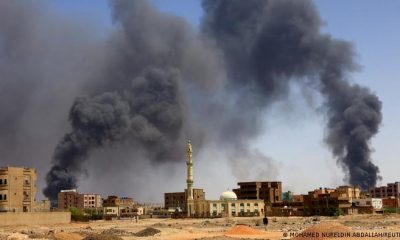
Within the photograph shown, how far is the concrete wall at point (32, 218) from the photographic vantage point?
83.4 metres

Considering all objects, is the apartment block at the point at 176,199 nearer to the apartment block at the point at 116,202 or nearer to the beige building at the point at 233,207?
the apartment block at the point at 116,202

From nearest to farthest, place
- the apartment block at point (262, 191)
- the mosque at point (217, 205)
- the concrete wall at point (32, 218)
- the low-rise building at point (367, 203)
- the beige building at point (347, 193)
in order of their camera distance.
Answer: the concrete wall at point (32, 218), the mosque at point (217, 205), the low-rise building at point (367, 203), the beige building at point (347, 193), the apartment block at point (262, 191)

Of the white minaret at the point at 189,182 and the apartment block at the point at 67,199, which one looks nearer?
the white minaret at the point at 189,182

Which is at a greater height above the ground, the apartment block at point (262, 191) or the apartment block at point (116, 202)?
the apartment block at point (262, 191)

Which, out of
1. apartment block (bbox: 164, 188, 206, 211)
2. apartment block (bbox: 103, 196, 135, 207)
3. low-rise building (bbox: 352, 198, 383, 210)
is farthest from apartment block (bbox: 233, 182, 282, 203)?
apartment block (bbox: 103, 196, 135, 207)

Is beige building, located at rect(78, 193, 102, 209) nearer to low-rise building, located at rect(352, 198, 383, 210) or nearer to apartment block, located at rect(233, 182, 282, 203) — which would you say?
apartment block, located at rect(233, 182, 282, 203)

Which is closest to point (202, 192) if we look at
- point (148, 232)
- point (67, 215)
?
point (67, 215)

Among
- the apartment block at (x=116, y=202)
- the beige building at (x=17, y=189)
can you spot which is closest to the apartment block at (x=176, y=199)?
the apartment block at (x=116, y=202)

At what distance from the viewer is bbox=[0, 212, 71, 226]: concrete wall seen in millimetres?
83375

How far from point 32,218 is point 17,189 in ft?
33.9

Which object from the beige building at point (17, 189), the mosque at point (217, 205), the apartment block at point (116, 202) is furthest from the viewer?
the apartment block at point (116, 202)

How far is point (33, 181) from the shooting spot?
9900 centimetres

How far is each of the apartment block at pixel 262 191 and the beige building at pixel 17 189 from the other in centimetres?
7593

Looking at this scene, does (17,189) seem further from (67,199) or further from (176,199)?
(176,199)
